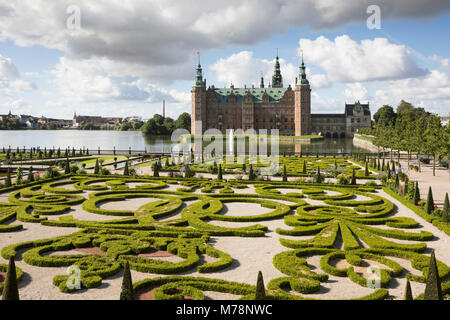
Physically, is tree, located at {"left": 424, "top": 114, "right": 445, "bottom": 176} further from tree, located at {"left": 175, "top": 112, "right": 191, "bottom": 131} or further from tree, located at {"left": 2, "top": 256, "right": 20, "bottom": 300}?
tree, located at {"left": 175, "top": 112, "right": 191, "bottom": 131}

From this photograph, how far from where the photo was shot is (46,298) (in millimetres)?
8109

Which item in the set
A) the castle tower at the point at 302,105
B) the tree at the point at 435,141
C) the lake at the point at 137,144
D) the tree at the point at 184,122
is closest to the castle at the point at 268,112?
the castle tower at the point at 302,105

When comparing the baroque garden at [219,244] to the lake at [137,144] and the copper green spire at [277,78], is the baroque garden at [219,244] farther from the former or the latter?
the copper green spire at [277,78]

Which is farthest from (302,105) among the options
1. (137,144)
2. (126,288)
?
(126,288)

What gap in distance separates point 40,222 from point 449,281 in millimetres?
13358

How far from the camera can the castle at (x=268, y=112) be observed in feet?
349

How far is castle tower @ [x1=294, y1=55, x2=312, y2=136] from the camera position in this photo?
10512cm

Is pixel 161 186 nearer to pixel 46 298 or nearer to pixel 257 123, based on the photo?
pixel 46 298

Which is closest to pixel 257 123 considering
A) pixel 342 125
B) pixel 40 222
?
pixel 342 125

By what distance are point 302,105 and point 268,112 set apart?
12.2m

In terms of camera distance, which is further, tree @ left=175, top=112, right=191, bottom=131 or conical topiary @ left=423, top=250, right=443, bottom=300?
tree @ left=175, top=112, right=191, bottom=131

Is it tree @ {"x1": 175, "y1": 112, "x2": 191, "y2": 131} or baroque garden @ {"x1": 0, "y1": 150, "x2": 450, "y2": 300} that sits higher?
tree @ {"x1": 175, "y1": 112, "x2": 191, "y2": 131}

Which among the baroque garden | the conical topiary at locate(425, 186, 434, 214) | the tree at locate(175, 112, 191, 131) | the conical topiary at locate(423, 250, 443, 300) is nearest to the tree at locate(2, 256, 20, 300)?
the baroque garden

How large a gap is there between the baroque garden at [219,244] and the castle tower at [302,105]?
285ft
